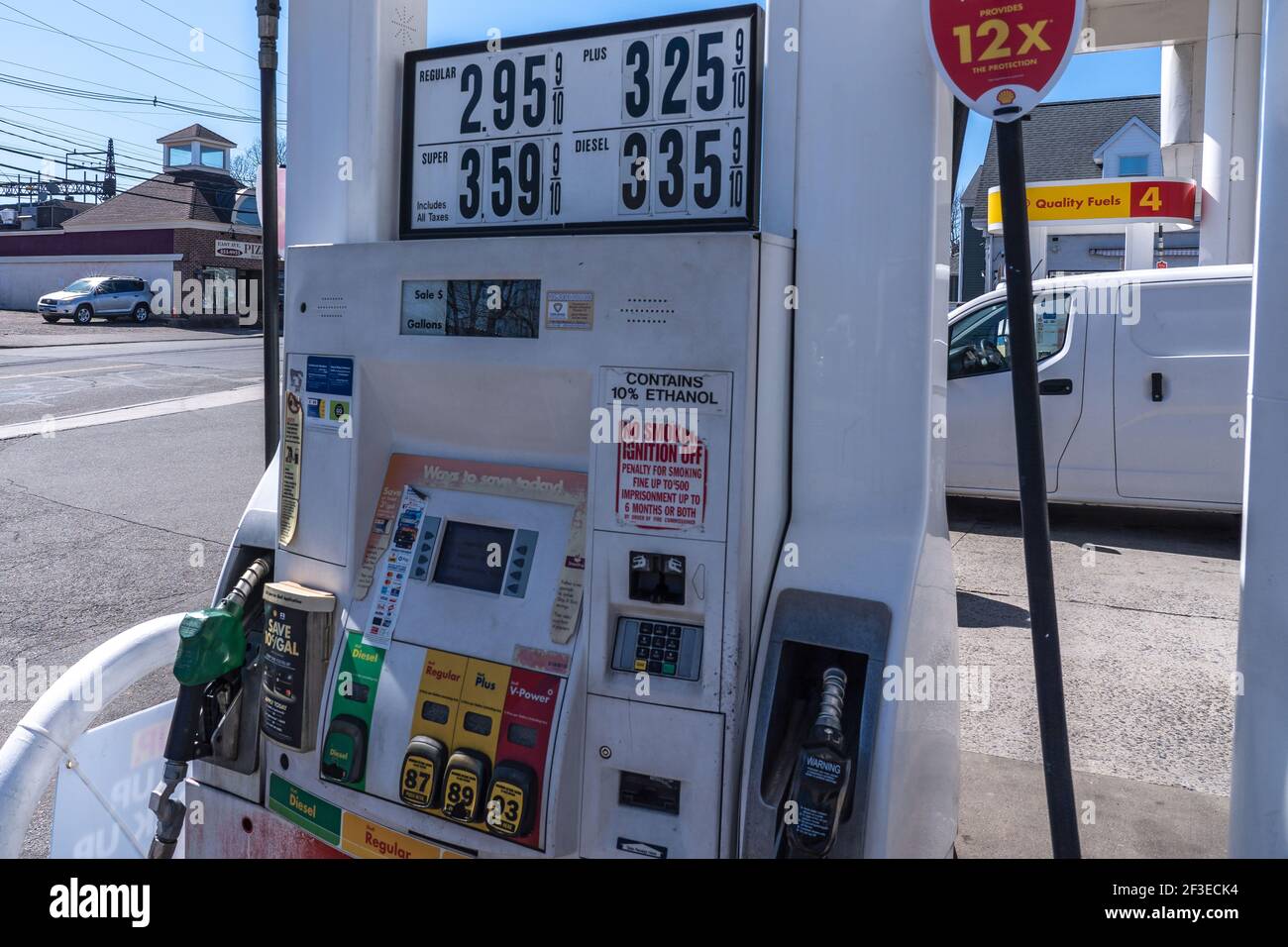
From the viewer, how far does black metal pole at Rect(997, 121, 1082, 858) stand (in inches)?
76.2

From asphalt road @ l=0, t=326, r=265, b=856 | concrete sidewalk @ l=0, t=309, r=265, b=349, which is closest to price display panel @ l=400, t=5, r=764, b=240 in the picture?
asphalt road @ l=0, t=326, r=265, b=856

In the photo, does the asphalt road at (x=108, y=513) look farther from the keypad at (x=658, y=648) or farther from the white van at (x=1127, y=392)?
the white van at (x=1127, y=392)

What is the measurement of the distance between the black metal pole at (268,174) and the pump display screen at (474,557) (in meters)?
1.10

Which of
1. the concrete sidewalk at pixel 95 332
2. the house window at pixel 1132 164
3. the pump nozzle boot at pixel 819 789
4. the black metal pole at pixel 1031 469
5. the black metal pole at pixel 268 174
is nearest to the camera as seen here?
the black metal pole at pixel 1031 469

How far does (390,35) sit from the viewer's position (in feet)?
9.52

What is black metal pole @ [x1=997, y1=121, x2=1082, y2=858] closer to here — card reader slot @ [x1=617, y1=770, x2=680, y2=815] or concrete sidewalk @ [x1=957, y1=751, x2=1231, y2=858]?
card reader slot @ [x1=617, y1=770, x2=680, y2=815]

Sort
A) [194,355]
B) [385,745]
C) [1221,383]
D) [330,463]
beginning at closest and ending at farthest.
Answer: [385,745], [330,463], [1221,383], [194,355]

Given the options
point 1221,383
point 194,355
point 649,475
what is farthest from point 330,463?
point 194,355

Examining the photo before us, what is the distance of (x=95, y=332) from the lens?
33625mm

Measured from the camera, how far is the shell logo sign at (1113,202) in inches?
559

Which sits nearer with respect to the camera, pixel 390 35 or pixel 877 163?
pixel 877 163

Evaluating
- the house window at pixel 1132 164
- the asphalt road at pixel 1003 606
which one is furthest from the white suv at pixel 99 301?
the house window at pixel 1132 164
